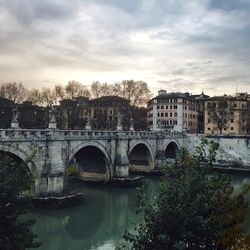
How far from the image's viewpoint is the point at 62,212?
19094 mm

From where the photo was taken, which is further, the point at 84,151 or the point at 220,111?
the point at 220,111

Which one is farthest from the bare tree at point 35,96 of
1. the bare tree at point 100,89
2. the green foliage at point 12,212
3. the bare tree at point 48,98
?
the green foliage at point 12,212

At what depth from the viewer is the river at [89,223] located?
1566 cm

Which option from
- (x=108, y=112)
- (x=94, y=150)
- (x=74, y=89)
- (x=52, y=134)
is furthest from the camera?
(x=108, y=112)

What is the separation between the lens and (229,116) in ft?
171

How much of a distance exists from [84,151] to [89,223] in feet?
31.8

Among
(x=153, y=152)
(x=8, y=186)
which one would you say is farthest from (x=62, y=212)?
(x=153, y=152)

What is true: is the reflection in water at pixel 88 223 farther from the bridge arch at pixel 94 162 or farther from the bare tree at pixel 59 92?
the bare tree at pixel 59 92

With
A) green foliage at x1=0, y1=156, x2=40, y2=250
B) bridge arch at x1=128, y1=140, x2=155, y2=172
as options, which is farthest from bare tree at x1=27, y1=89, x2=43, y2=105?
green foliage at x1=0, y1=156, x2=40, y2=250

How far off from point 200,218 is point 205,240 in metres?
0.47

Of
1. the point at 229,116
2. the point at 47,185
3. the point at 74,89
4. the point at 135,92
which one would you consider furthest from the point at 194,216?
the point at 229,116

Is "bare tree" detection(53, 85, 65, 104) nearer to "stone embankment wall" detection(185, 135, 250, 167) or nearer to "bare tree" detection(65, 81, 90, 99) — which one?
"bare tree" detection(65, 81, 90, 99)

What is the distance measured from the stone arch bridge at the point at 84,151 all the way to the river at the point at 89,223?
69.9 inches

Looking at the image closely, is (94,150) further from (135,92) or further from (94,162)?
(135,92)
